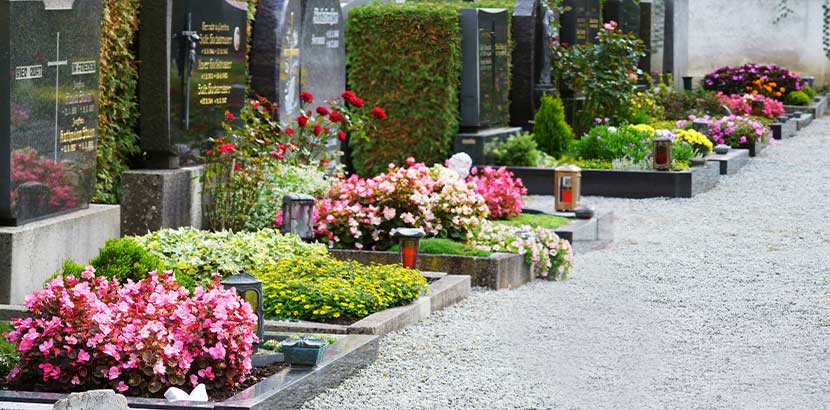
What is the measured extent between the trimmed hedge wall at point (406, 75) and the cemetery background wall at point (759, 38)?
59.4 ft

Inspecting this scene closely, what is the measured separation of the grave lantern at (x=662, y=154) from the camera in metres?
15.7

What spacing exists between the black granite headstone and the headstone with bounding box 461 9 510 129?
199 centimetres

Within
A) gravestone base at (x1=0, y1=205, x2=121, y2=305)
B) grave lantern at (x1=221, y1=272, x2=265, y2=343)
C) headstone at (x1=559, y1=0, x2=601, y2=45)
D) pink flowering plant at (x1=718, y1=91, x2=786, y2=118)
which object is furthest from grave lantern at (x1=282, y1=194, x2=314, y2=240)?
pink flowering plant at (x1=718, y1=91, x2=786, y2=118)

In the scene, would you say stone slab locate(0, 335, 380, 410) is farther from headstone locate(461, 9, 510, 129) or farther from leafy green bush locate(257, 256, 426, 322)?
headstone locate(461, 9, 510, 129)

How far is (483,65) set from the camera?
16062 mm

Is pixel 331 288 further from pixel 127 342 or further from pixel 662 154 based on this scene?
pixel 662 154

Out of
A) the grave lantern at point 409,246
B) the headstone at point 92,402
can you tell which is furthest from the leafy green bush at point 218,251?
the headstone at point 92,402

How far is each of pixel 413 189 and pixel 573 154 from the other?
24.2 feet

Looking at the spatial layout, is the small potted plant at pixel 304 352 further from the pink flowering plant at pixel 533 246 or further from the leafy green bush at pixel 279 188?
the leafy green bush at pixel 279 188

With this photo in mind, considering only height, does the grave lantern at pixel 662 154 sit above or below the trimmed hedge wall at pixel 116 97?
below

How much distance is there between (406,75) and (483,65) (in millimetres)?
949

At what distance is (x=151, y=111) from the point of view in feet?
33.2

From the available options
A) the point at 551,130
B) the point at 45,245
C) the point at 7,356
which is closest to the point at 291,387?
the point at 7,356

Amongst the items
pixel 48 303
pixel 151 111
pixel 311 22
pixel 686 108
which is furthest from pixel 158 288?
pixel 686 108
